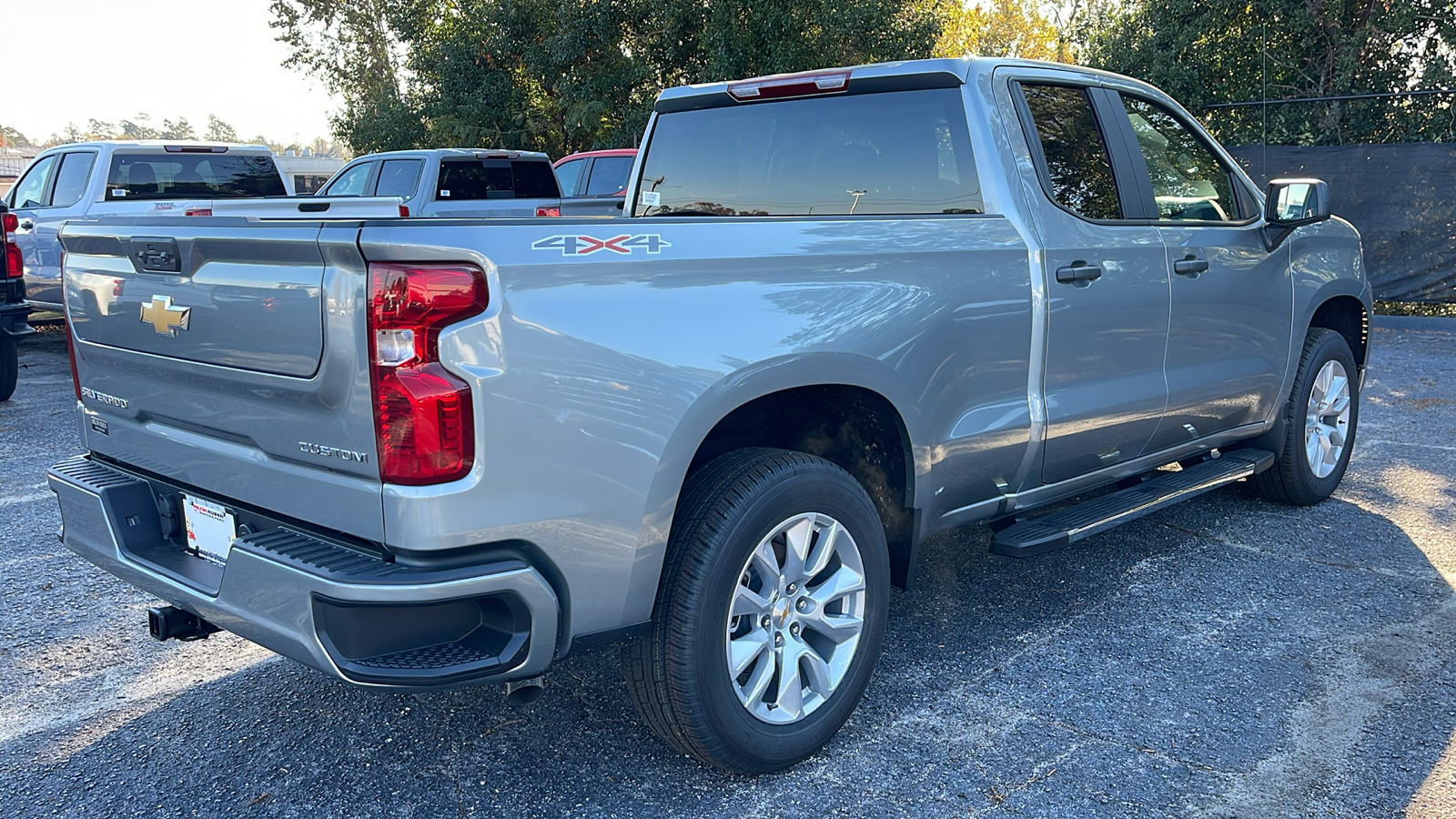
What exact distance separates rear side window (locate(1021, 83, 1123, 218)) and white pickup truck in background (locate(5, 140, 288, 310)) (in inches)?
330

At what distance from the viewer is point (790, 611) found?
3.09m

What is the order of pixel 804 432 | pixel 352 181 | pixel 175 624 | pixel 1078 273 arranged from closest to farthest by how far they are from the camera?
pixel 175 624
pixel 804 432
pixel 1078 273
pixel 352 181

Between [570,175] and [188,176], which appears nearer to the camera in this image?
[188,176]

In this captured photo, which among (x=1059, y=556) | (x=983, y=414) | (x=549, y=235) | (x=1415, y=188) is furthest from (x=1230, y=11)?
(x=549, y=235)

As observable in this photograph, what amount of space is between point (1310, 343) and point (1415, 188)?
9.15 m

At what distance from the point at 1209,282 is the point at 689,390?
8.90 feet

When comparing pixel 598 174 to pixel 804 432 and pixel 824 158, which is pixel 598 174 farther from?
pixel 804 432

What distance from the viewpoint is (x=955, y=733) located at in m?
3.27

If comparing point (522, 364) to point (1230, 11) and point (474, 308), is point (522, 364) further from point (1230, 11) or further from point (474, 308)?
point (1230, 11)

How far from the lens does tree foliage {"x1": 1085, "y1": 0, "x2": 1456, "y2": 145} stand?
14.5m

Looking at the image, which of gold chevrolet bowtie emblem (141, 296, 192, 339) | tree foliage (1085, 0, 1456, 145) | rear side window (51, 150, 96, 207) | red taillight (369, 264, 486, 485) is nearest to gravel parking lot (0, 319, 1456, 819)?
red taillight (369, 264, 486, 485)

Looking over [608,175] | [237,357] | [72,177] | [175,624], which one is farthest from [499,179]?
[237,357]

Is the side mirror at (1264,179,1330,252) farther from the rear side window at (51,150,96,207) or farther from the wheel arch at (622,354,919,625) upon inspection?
the rear side window at (51,150,96,207)

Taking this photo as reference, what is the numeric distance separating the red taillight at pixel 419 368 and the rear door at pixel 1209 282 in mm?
2959
